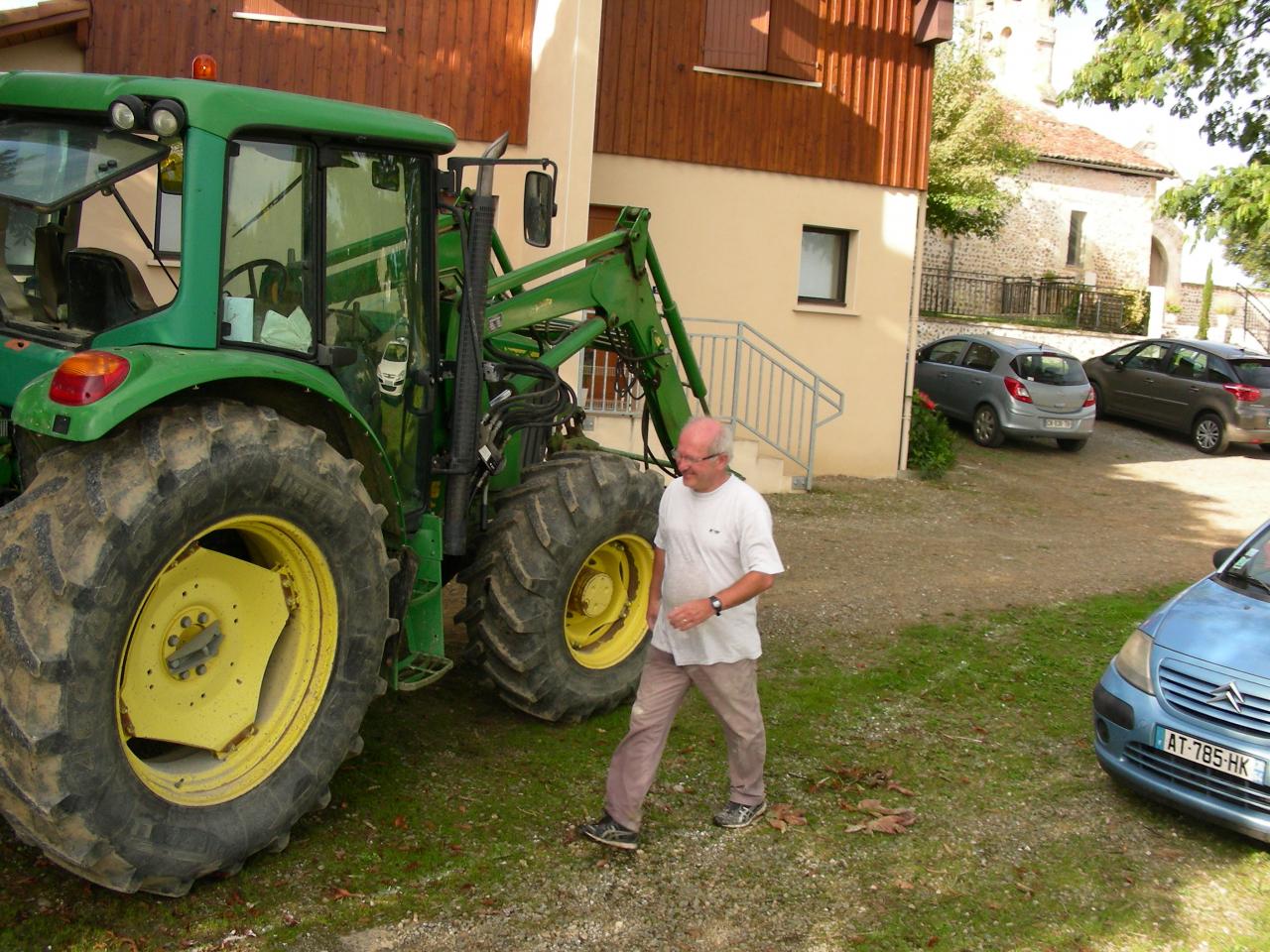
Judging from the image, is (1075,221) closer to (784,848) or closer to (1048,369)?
(1048,369)

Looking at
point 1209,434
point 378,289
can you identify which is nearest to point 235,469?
point 378,289

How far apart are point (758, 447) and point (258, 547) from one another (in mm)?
→ 10633

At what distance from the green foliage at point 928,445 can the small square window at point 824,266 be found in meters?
1.98

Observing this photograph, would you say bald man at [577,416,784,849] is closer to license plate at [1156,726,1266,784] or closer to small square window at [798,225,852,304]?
license plate at [1156,726,1266,784]

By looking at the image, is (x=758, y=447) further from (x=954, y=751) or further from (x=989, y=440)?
(x=954, y=751)

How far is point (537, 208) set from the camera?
18.7 feet

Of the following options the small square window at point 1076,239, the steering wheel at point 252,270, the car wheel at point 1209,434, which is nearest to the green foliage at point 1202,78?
the car wheel at point 1209,434

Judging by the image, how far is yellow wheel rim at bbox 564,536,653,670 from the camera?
6266 mm

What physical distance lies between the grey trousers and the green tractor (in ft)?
2.88

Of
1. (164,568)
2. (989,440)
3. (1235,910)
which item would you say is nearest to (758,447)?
(989,440)

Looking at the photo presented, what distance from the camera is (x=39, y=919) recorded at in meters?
4.07

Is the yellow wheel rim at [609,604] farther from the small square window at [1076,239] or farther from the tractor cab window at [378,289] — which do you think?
the small square window at [1076,239]

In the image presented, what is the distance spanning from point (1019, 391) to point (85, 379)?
16.7 metres

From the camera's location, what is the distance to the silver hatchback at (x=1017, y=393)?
18.7 meters
